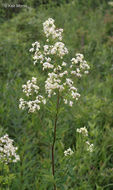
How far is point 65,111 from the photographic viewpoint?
12.1ft

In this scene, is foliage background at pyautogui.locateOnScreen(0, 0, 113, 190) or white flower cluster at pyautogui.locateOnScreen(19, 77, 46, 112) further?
foliage background at pyautogui.locateOnScreen(0, 0, 113, 190)

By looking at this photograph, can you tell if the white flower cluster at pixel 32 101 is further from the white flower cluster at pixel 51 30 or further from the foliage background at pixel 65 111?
the white flower cluster at pixel 51 30

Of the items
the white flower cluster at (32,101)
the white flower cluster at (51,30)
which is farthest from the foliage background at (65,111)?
the white flower cluster at (51,30)

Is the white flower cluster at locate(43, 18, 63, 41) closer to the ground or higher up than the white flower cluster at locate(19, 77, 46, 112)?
higher up

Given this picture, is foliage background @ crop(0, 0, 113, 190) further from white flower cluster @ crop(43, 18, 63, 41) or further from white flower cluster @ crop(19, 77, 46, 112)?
white flower cluster @ crop(43, 18, 63, 41)

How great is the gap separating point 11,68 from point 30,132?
158cm

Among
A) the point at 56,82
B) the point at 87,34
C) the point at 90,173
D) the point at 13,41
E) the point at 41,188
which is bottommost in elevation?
the point at 41,188

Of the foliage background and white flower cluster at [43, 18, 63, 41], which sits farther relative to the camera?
the foliage background

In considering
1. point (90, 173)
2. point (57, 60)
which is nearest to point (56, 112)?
point (57, 60)

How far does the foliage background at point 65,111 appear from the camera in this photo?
9.34ft

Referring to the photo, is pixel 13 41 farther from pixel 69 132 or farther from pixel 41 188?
pixel 41 188

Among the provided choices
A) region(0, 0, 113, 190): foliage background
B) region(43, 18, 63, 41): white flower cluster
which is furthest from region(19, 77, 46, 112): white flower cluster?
region(43, 18, 63, 41): white flower cluster

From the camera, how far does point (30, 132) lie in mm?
3574

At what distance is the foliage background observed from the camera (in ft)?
9.34
